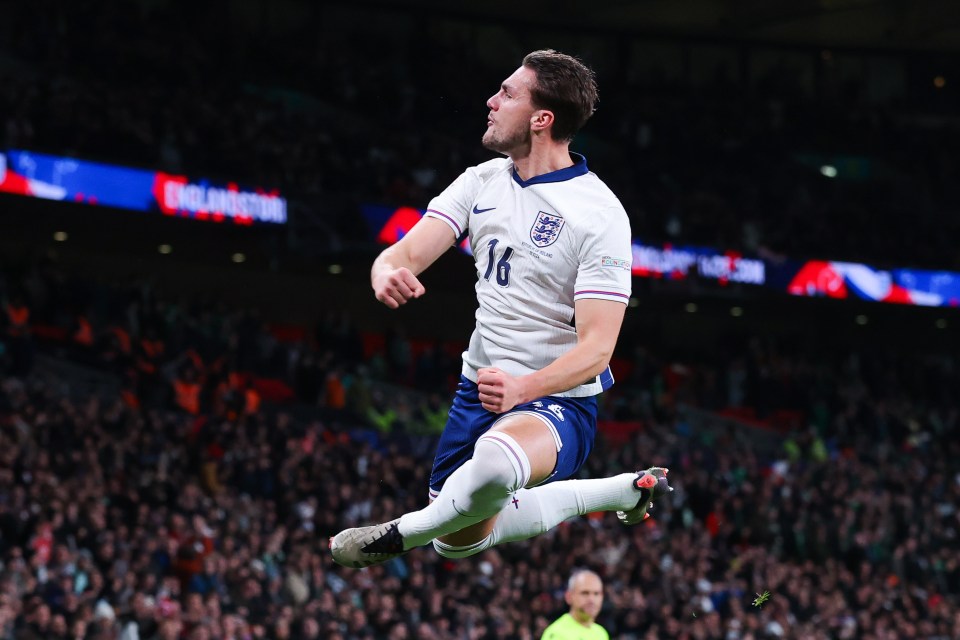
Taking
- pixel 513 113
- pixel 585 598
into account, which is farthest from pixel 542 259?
pixel 585 598

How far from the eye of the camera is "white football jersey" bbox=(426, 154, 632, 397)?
19.4ft

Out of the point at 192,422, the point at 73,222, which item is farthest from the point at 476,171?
the point at 73,222

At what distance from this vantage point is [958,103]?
3778cm

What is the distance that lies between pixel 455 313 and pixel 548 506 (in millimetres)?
25146

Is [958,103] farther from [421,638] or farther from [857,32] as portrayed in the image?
[421,638]

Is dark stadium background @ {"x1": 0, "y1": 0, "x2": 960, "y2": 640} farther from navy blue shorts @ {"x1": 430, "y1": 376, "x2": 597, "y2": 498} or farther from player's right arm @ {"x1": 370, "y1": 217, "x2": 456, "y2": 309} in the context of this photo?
player's right arm @ {"x1": 370, "y1": 217, "x2": 456, "y2": 309}

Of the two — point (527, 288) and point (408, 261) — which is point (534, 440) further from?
point (408, 261)

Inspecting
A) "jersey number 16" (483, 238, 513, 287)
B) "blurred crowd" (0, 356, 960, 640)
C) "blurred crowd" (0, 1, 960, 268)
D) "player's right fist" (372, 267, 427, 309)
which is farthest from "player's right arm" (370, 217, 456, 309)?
"blurred crowd" (0, 1, 960, 268)

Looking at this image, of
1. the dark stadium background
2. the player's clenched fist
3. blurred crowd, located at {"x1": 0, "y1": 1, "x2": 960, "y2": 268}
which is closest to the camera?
the player's clenched fist

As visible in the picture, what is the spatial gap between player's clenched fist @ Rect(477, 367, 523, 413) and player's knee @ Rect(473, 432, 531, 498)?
49 centimetres

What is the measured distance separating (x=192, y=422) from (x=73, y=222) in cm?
697

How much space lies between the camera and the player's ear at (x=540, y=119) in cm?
600

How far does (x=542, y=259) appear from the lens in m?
5.97

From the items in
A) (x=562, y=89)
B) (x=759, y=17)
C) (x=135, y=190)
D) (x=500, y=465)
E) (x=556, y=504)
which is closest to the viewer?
(x=500, y=465)
